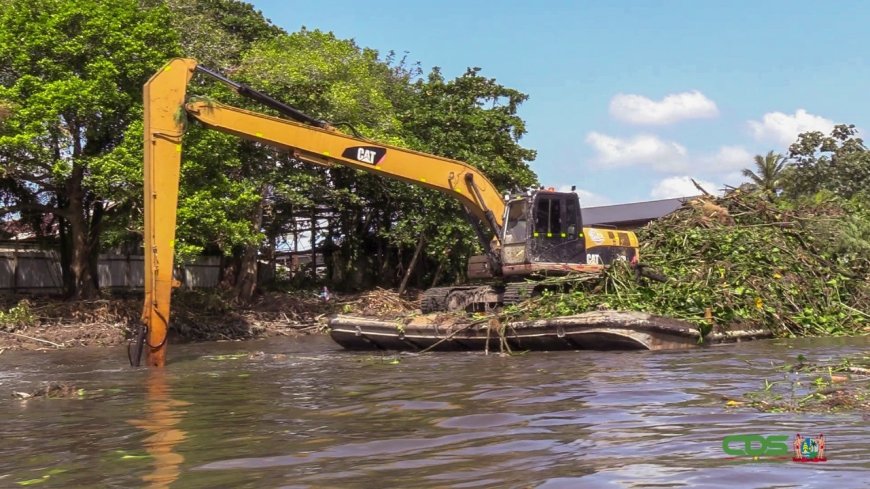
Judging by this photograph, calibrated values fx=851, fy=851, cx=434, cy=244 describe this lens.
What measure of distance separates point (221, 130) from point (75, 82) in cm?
768

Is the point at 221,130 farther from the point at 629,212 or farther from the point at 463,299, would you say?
the point at 629,212

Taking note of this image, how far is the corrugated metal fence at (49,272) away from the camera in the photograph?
26.3 m

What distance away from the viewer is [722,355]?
12.3m

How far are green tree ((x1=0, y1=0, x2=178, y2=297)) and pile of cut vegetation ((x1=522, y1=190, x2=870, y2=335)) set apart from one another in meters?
12.1

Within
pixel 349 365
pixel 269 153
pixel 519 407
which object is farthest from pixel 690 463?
pixel 269 153

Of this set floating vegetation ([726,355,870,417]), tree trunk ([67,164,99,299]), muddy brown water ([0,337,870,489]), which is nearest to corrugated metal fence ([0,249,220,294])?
tree trunk ([67,164,99,299])

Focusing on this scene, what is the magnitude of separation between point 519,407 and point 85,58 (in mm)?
17685

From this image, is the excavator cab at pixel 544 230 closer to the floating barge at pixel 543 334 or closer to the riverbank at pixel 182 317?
the floating barge at pixel 543 334

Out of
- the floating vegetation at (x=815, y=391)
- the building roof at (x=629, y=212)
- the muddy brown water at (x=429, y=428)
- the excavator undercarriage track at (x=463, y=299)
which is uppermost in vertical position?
the building roof at (x=629, y=212)

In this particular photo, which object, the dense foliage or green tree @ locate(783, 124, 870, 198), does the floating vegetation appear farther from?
green tree @ locate(783, 124, 870, 198)

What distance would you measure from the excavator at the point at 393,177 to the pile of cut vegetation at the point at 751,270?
0.95 m

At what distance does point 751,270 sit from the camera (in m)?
16.7

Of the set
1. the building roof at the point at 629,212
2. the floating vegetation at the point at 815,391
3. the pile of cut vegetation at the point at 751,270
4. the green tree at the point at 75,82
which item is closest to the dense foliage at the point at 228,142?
the green tree at the point at 75,82

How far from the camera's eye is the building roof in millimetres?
44719
